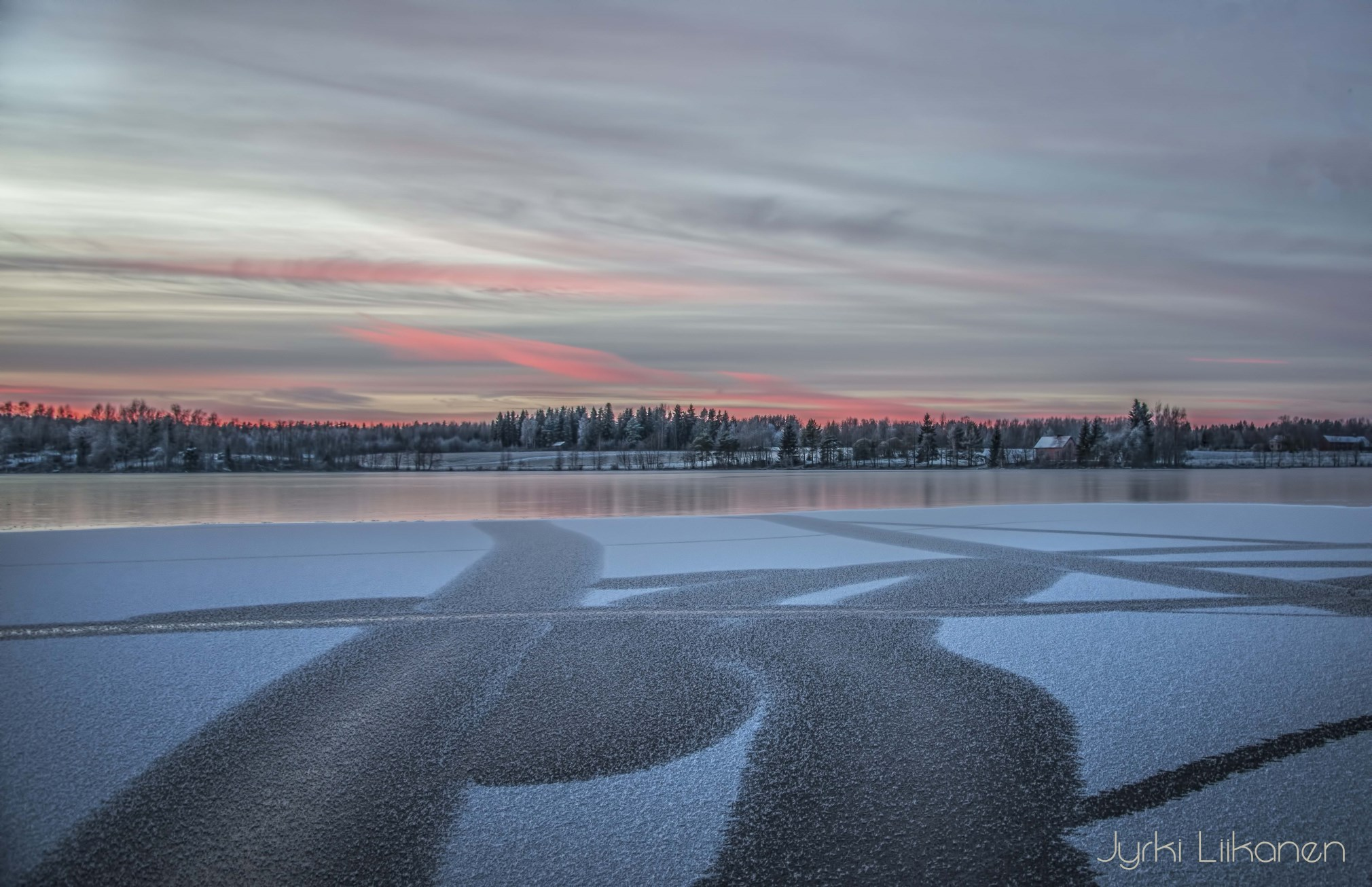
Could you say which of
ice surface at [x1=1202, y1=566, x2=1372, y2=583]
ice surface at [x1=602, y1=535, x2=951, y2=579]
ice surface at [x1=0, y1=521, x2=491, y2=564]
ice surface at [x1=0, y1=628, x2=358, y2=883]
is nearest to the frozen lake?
ice surface at [x1=0, y1=521, x2=491, y2=564]

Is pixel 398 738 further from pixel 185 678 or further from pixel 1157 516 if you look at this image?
pixel 1157 516

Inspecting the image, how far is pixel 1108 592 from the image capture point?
8.57 meters

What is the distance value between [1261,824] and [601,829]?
2.84 meters

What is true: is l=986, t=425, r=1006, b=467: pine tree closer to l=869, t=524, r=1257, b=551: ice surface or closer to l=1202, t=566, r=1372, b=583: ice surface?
l=869, t=524, r=1257, b=551: ice surface

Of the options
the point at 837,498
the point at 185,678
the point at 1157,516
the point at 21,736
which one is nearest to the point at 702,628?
the point at 185,678

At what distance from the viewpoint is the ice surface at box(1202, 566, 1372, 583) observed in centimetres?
949

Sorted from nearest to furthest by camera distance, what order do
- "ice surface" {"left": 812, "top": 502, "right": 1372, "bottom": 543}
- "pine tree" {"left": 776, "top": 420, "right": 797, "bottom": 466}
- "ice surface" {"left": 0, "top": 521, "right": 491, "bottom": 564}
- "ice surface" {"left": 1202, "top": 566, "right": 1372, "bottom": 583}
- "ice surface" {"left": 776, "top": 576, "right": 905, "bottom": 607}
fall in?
"ice surface" {"left": 776, "top": 576, "right": 905, "bottom": 607}
"ice surface" {"left": 1202, "top": 566, "right": 1372, "bottom": 583}
"ice surface" {"left": 0, "top": 521, "right": 491, "bottom": 564}
"ice surface" {"left": 812, "top": 502, "right": 1372, "bottom": 543}
"pine tree" {"left": 776, "top": 420, "right": 797, "bottom": 466}

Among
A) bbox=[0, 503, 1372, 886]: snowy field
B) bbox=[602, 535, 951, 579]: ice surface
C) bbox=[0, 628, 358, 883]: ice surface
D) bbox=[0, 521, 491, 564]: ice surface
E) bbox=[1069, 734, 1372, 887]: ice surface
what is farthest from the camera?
bbox=[0, 521, 491, 564]: ice surface

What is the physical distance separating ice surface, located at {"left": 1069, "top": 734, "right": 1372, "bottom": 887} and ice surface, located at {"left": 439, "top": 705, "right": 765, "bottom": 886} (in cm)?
156

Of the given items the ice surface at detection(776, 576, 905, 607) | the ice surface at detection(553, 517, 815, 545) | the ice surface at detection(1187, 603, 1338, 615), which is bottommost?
the ice surface at detection(553, 517, 815, 545)

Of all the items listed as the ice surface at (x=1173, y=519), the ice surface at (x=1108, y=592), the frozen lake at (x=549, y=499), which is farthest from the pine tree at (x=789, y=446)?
the ice surface at (x=1108, y=592)

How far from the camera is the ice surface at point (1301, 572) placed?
9492 mm

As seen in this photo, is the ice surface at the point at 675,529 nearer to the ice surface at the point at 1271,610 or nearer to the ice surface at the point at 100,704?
the ice surface at the point at 100,704

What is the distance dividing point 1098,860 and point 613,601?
5510mm
